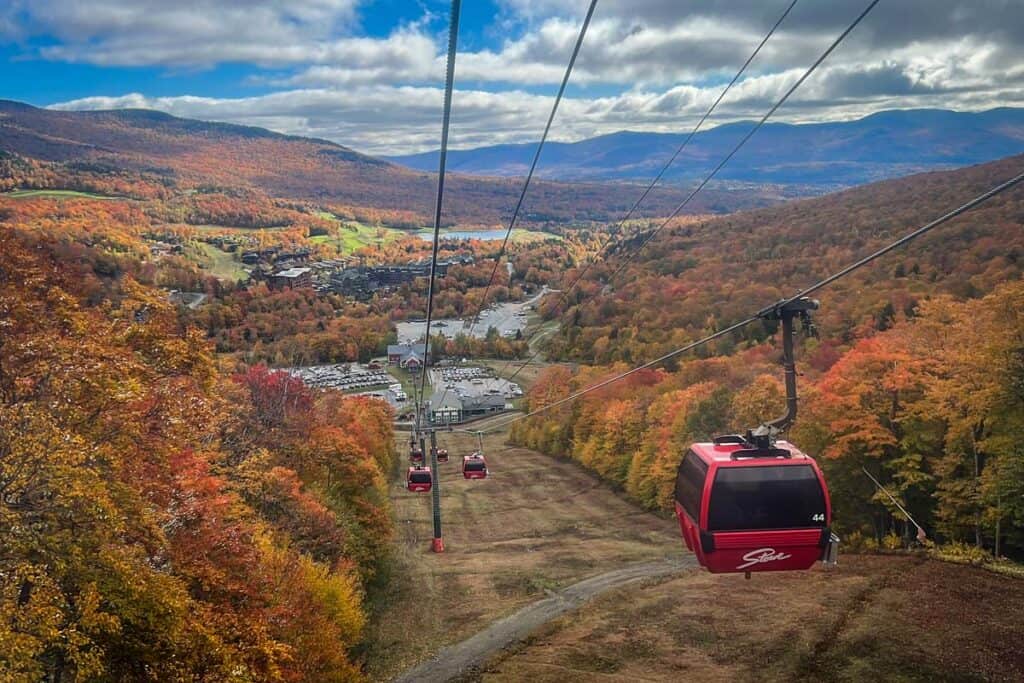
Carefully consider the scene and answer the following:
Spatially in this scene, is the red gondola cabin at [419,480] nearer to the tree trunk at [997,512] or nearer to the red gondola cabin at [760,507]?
the tree trunk at [997,512]

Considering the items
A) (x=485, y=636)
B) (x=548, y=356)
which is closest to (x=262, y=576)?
(x=485, y=636)

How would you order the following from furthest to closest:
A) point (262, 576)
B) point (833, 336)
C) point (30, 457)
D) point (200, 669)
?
point (833, 336), point (262, 576), point (200, 669), point (30, 457)

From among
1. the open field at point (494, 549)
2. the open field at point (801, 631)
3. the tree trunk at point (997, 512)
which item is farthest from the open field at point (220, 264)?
the tree trunk at point (997, 512)

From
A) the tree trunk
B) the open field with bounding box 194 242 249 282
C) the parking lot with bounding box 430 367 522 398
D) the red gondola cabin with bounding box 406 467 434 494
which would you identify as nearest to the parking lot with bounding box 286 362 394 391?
the parking lot with bounding box 430 367 522 398

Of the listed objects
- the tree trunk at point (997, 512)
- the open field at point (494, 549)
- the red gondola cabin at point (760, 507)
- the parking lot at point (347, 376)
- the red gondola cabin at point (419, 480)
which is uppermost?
the red gondola cabin at point (760, 507)

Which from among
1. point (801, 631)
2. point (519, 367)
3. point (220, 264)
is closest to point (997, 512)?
point (801, 631)

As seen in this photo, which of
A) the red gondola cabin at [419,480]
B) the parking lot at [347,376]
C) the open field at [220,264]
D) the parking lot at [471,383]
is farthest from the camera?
the open field at [220,264]

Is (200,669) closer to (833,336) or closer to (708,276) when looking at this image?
(833,336)

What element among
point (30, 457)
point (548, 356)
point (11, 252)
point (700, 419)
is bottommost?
point (548, 356)
